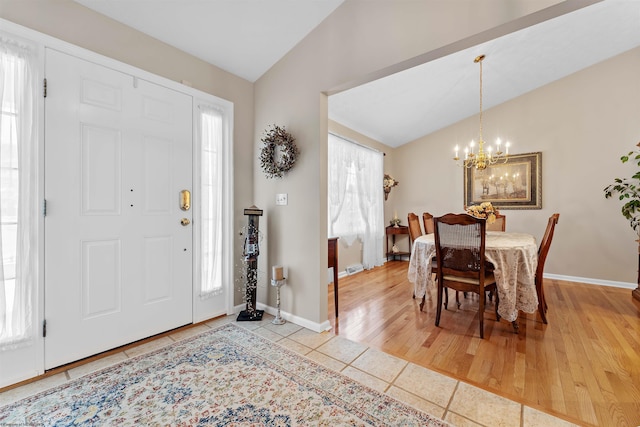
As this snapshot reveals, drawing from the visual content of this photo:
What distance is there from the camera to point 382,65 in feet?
6.83

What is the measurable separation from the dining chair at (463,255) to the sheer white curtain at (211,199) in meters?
2.18

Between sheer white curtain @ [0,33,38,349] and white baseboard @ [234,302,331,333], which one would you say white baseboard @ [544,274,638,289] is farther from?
sheer white curtain @ [0,33,38,349]

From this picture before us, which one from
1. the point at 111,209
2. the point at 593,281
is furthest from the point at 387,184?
the point at 111,209

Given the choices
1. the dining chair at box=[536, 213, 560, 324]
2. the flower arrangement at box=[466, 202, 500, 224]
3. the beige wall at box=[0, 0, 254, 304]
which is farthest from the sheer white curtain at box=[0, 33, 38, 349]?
the dining chair at box=[536, 213, 560, 324]

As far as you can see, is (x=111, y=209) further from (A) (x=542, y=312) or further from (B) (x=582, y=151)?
(B) (x=582, y=151)

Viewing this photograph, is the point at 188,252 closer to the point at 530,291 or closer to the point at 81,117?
the point at 81,117

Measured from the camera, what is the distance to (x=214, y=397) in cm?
161

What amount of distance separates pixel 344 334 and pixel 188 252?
5.37ft

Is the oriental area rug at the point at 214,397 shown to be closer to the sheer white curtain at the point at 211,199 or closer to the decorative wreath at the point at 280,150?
the sheer white curtain at the point at 211,199

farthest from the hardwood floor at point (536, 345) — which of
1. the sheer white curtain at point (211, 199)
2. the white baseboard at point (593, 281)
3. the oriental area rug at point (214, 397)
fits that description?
the sheer white curtain at point (211, 199)

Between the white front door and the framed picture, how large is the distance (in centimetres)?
473

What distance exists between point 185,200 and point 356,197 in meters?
2.99

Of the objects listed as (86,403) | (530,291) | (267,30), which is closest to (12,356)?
(86,403)

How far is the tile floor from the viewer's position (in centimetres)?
145
